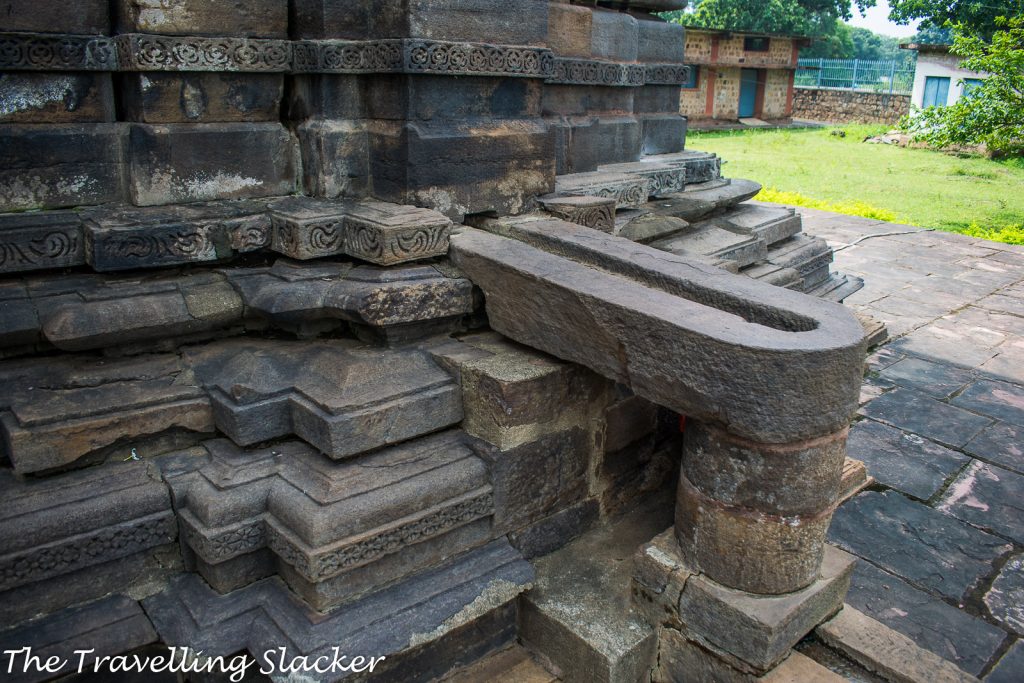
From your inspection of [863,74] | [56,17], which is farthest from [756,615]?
[863,74]

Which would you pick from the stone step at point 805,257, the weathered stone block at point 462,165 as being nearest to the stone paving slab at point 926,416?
the stone step at point 805,257

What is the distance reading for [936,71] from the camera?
81.3ft

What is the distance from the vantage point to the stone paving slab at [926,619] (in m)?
2.46

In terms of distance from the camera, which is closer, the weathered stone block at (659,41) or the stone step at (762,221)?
the stone step at (762,221)

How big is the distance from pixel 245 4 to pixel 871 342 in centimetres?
422

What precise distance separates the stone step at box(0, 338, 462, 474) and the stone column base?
0.84m

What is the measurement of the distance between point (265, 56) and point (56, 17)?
743mm

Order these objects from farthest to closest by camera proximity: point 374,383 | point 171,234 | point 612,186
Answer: point 612,186
point 171,234
point 374,383

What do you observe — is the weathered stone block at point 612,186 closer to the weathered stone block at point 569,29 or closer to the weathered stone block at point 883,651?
the weathered stone block at point 569,29

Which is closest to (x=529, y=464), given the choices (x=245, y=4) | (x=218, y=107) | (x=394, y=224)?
(x=394, y=224)

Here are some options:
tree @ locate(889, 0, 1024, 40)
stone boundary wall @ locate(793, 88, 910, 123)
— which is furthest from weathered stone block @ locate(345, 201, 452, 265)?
stone boundary wall @ locate(793, 88, 910, 123)

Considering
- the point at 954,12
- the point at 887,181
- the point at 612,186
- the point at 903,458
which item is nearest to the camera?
the point at 903,458

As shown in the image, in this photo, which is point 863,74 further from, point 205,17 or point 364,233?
point 364,233

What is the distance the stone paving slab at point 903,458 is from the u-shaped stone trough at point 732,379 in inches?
55.7
